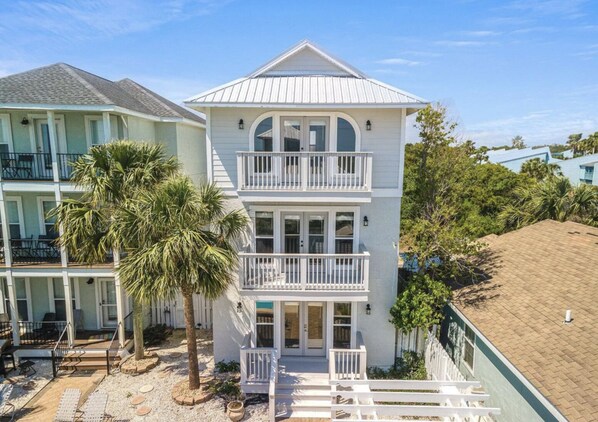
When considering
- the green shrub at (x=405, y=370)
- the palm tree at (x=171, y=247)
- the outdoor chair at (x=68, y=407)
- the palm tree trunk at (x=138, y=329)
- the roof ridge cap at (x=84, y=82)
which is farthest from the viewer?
the roof ridge cap at (x=84, y=82)

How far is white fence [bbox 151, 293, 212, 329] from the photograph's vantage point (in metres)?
14.6

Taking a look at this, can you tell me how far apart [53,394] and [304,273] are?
867 cm

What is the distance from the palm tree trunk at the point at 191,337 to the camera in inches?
392

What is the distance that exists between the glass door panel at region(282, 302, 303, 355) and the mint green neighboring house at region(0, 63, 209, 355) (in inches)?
173

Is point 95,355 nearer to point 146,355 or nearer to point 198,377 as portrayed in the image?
point 146,355

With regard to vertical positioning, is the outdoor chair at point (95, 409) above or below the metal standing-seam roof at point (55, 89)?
below

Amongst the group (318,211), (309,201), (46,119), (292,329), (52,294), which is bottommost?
(292,329)

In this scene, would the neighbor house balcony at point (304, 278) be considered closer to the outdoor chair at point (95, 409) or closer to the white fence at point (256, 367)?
the white fence at point (256, 367)

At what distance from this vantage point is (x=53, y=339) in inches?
517

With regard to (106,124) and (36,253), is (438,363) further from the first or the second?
(36,253)

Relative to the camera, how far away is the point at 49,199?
1370cm

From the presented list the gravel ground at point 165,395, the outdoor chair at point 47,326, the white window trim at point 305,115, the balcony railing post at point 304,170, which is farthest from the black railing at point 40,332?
the balcony railing post at point 304,170

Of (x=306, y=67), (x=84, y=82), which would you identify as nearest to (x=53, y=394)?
(x=84, y=82)

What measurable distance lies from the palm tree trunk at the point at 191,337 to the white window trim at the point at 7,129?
9931 millimetres
